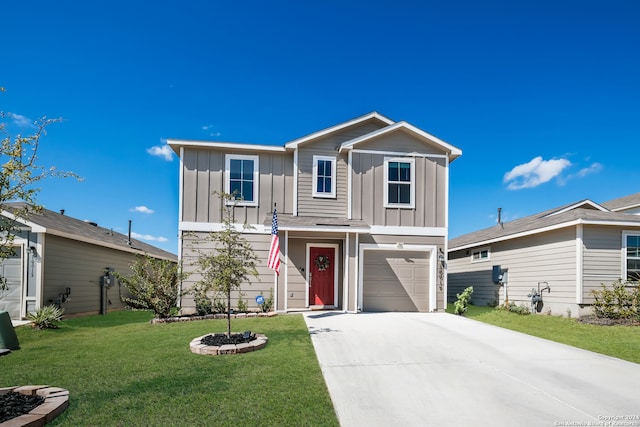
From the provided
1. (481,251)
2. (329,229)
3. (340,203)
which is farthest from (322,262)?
(481,251)

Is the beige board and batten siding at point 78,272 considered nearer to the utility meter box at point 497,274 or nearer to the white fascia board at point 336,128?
the white fascia board at point 336,128

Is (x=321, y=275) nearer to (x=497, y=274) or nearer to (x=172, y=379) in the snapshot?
(x=172, y=379)

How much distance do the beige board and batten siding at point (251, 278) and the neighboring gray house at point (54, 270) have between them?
1740mm

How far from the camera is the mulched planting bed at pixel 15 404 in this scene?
150 inches

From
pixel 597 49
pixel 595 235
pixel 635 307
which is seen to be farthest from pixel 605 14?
pixel 635 307

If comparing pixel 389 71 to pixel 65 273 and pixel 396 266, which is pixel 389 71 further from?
pixel 65 273

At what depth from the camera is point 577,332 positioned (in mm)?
9555

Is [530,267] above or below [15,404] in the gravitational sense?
above

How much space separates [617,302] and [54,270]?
17.9 m

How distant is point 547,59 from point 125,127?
17.3 meters

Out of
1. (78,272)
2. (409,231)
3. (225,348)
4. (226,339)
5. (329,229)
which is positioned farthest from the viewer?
(78,272)

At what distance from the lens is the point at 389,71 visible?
15.5m

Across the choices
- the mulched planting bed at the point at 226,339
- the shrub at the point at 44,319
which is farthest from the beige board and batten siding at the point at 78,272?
the mulched planting bed at the point at 226,339

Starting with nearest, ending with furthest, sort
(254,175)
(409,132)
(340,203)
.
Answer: (254,175), (340,203), (409,132)
